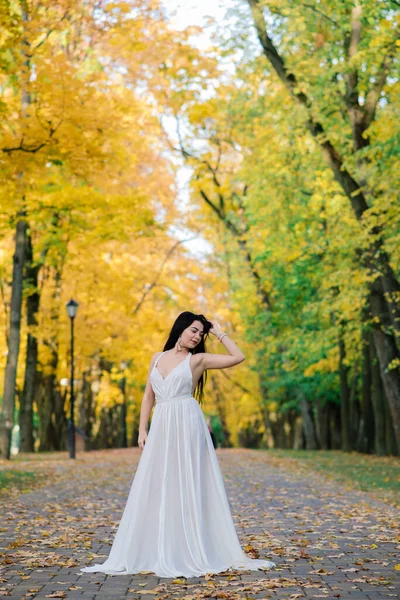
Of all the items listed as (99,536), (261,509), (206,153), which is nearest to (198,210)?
(206,153)

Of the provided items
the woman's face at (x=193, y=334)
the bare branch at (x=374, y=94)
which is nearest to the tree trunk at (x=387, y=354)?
the bare branch at (x=374, y=94)

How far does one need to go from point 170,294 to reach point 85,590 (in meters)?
37.4

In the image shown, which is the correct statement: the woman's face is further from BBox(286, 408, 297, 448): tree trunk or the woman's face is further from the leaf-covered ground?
BBox(286, 408, 297, 448): tree trunk

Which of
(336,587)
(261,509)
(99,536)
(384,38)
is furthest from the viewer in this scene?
(384,38)

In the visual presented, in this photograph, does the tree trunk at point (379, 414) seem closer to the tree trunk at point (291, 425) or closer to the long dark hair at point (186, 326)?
the tree trunk at point (291, 425)

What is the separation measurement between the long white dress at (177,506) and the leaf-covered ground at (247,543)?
17 centimetres

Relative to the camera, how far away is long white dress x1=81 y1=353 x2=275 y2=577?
733 centimetres

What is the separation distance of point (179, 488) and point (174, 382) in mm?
884

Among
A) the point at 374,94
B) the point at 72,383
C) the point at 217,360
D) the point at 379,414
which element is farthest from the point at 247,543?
the point at 72,383

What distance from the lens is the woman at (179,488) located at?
7.34m

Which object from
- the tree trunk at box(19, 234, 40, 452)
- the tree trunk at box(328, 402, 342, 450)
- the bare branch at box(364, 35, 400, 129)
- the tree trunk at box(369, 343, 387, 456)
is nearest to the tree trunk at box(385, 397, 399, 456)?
the tree trunk at box(369, 343, 387, 456)

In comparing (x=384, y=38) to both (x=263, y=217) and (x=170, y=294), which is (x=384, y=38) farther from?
(x=170, y=294)

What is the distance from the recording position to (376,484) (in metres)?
17.0

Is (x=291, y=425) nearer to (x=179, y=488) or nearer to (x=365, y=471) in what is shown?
(x=365, y=471)
